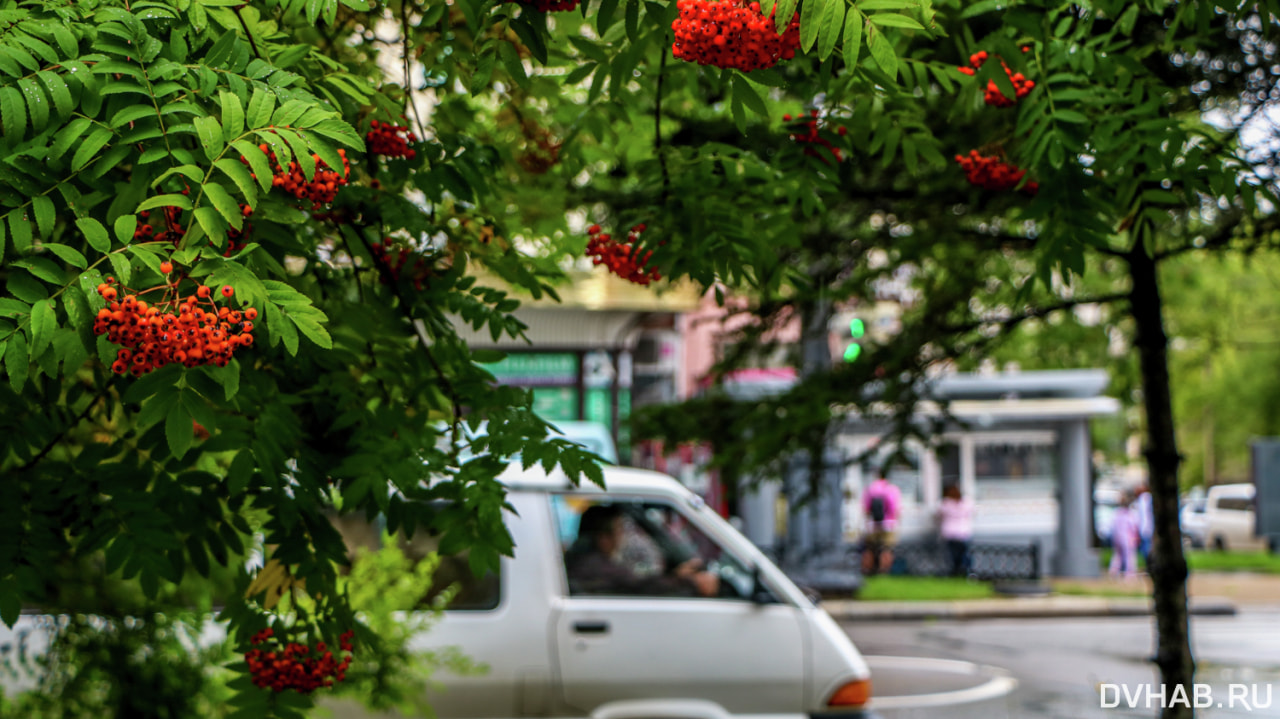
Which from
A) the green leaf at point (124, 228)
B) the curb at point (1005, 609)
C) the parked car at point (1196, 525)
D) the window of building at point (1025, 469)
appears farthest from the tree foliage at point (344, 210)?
the parked car at point (1196, 525)

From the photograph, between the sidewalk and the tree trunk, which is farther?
the sidewalk

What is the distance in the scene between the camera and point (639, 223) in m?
3.60

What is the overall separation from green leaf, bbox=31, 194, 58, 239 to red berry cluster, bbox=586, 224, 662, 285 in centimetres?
171

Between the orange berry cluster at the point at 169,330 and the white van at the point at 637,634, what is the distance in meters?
3.59

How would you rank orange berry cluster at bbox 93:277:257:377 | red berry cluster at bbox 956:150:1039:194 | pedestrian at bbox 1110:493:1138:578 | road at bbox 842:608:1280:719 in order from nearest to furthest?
1. orange berry cluster at bbox 93:277:257:377
2. red berry cluster at bbox 956:150:1039:194
3. road at bbox 842:608:1280:719
4. pedestrian at bbox 1110:493:1138:578

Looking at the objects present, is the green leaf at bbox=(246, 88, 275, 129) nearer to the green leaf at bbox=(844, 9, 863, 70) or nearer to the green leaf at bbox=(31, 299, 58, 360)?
the green leaf at bbox=(31, 299, 58, 360)

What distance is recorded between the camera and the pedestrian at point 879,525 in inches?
734

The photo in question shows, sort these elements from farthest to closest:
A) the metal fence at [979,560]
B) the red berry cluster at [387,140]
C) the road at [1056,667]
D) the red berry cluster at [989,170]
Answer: the metal fence at [979,560] → the road at [1056,667] → the red berry cluster at [989,170] → the red berry cluster at [387,140]

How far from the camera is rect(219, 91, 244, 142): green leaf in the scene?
228 cm

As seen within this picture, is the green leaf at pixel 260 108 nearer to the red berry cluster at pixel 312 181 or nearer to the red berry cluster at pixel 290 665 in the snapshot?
the red berry cluster at pixel 312 181

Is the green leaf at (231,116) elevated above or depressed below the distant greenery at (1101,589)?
above

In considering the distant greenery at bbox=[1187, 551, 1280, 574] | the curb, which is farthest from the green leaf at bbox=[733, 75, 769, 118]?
the distant greenery at bbox=[1187, 551, 1280, 574]

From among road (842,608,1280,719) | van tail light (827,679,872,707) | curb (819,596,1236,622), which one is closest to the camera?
van tail light (827,679,872,707)

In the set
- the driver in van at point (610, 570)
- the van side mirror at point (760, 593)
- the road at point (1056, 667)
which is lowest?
the road at point (1056, 667)
